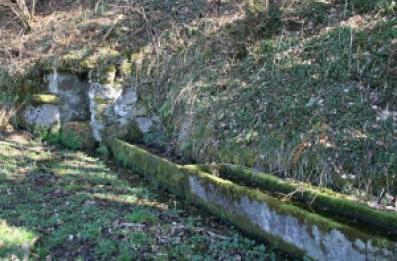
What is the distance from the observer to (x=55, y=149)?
11039 millimetres

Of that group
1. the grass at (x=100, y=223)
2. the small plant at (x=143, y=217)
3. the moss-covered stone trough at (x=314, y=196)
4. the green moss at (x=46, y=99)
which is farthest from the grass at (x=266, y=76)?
the small plant at (x=143, y=217)

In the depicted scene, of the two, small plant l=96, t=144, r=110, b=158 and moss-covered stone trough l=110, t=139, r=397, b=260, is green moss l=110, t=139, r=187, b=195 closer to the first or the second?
moss-covered stone trough l=110, t=139, r=397, b=260

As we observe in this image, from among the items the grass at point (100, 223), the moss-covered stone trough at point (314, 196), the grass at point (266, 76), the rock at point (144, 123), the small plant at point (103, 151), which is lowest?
the small plant at point (103, 151)

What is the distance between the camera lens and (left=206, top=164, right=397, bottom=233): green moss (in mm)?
5039

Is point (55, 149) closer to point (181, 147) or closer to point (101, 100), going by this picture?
point (101, 100)

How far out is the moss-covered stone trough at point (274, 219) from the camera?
4547 millimetres

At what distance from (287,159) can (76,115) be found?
710 centimetres

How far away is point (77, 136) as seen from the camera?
37.4 ft

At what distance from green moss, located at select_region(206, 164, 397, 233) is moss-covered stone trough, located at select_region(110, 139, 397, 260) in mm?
310

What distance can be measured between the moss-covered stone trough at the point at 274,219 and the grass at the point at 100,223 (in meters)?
0.22

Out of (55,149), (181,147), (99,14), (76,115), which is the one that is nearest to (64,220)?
(181,147)

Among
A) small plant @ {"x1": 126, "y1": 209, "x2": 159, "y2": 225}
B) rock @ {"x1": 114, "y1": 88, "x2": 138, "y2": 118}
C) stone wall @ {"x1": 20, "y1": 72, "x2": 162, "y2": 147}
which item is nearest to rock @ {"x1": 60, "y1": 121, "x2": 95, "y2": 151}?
stone wall @ {"x1": 20, "y1": 72, "x2": 162, "y2": 147}

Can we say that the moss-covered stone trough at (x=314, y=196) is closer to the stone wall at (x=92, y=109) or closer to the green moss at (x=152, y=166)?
the green moss at (x=152, y=166)

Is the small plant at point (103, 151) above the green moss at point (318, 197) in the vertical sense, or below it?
below
